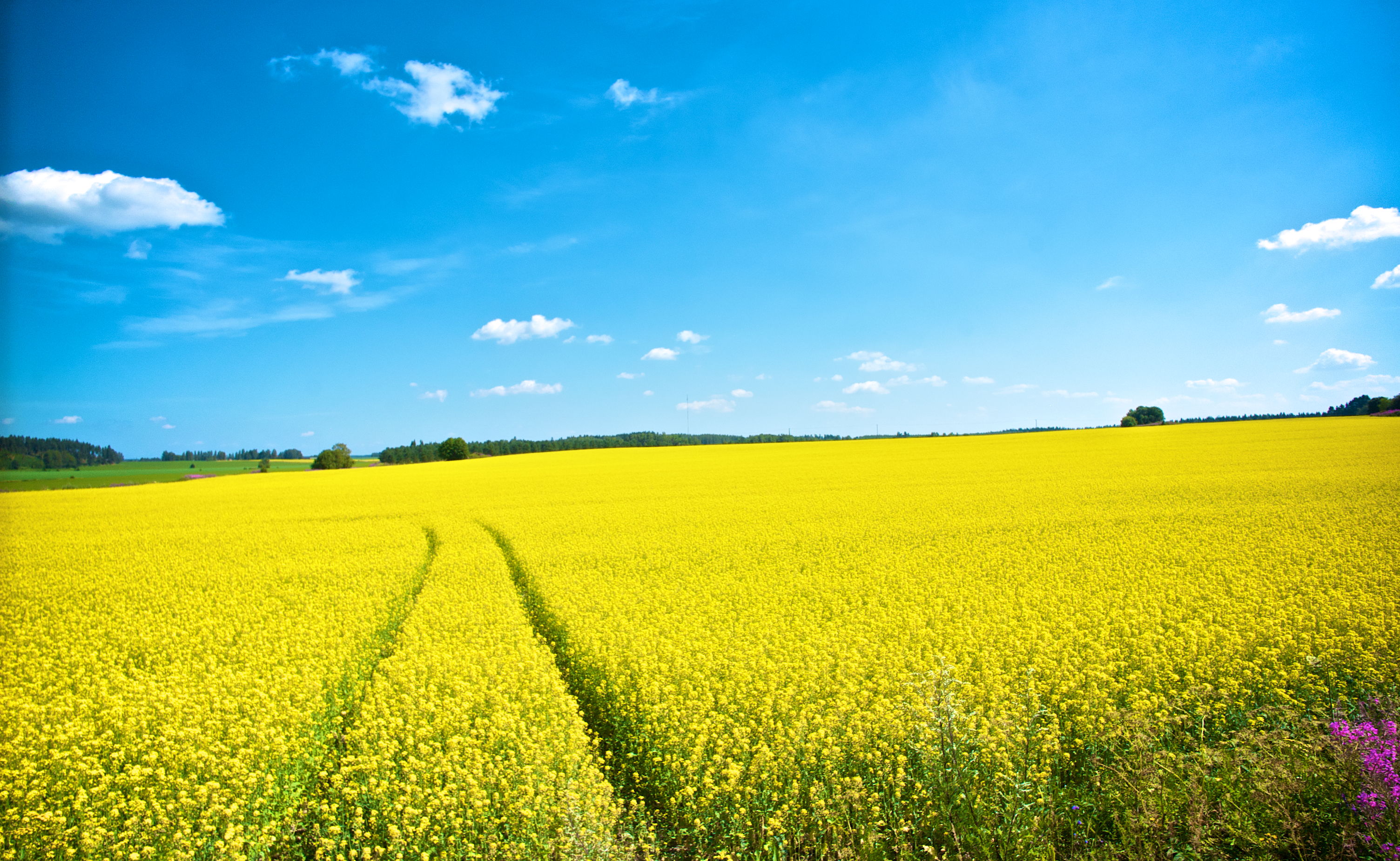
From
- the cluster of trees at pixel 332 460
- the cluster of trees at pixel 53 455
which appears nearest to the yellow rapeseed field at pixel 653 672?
the cluster of trees at pixel 53 455

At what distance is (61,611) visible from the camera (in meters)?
13.1

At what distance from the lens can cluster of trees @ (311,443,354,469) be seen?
7138 cm

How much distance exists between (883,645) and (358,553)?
53.7 ft

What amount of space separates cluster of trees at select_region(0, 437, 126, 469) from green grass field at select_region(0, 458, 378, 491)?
2.05 feet

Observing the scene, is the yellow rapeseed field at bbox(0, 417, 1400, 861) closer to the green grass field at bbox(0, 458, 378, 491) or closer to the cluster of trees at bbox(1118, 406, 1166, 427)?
the green grass field at bbox(0, 458, 378, 491)

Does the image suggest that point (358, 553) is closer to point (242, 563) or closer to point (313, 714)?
point (242, 563)

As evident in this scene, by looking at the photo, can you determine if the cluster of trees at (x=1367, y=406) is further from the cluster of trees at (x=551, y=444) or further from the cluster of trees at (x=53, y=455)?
the cluster of trees at (x=53, y=455)

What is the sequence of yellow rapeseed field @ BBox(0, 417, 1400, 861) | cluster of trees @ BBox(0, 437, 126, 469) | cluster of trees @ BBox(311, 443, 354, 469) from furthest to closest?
cluster of trees @ BBox(311, 443, 354, 469) < cluster of trees @ BBox(0, 437, 126, 469) < yellow rapeseed field @ BBox(0, 417, 1400, 861)

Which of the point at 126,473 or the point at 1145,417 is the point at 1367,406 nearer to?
the point at 1145,417

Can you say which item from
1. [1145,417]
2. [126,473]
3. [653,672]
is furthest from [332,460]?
[1145,417]

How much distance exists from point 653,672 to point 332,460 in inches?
3042

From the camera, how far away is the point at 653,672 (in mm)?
8898

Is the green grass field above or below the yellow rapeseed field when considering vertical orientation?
above

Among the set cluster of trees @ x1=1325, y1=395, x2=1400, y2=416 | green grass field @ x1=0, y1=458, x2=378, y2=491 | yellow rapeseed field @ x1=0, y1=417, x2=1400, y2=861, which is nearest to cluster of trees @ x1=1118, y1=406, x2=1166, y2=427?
cluster of trees @ x1=1325, y1=395, x2=1400, y2=416
